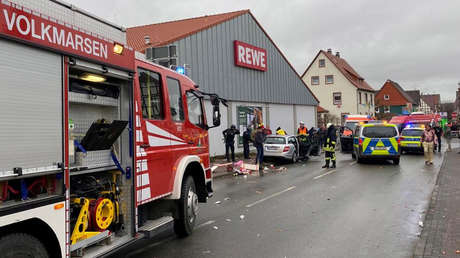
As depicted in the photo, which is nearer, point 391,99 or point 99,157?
point 99,157

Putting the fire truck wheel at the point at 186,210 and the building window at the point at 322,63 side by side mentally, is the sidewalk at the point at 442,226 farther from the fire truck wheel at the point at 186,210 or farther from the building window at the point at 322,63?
the building window at the point at 322,63

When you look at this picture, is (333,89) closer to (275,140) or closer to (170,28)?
(170,28)

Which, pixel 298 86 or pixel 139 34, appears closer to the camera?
pixel 139 34

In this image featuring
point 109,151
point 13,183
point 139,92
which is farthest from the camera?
point 139,92

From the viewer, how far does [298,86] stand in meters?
31.1

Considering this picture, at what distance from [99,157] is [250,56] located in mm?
21002

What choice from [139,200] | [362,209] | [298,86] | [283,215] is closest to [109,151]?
[139,200]

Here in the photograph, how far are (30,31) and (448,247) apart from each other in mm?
5585

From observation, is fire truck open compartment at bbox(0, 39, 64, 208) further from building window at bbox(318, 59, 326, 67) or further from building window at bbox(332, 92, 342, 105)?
building window at bbox(318, 59, 326, 67)

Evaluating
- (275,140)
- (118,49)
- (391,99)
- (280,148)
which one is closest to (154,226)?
(118,49)

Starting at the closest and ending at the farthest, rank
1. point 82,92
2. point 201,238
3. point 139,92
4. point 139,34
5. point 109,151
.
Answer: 1. point 82,92
2. point 109,151
3. point 139,92
4. point 201,238
5. point 139,34

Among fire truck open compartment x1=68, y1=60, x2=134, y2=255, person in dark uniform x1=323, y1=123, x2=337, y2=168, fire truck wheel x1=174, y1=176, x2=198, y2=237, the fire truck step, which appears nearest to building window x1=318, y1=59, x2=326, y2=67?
person in dark uniform x1=323, y1=123, x2=337, y2=168

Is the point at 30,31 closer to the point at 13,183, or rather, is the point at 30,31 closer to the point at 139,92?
the point at 13,183

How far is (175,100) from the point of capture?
614cm
